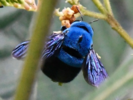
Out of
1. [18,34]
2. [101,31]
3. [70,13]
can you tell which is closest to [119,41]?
[101,31]

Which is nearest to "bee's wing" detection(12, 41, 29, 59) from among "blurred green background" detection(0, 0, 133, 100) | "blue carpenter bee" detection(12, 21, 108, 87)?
"blue carpenter bee" detection(12, 21, 108, 87)

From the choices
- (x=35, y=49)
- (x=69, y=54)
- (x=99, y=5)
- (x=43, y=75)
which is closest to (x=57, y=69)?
(x=69, y=54)

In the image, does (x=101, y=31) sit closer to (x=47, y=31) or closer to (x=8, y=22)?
(x=8, y=22)

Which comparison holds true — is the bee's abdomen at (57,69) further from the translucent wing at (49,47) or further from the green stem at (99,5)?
the green stem at (99,5)

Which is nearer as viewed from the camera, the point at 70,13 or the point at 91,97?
the point at 91,97

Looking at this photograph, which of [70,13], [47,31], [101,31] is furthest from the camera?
[101,31]

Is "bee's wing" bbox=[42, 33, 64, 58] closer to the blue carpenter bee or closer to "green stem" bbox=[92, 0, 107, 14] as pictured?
the blue carpenter bee
